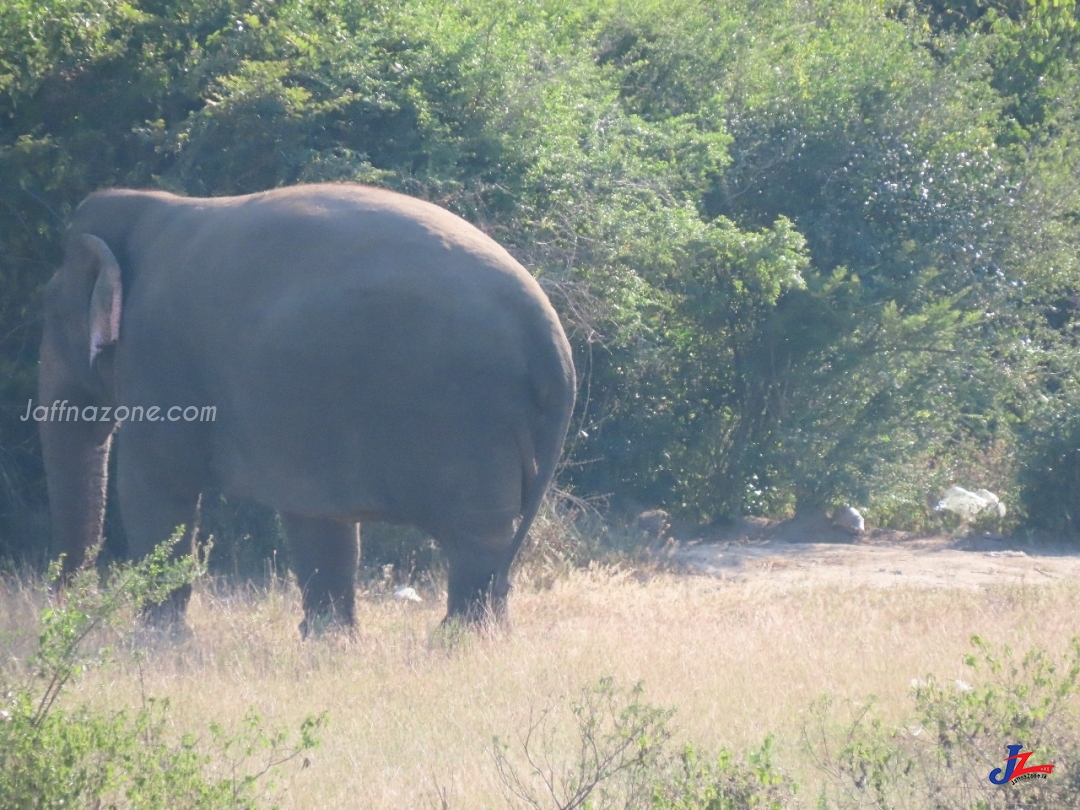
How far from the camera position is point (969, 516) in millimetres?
12961

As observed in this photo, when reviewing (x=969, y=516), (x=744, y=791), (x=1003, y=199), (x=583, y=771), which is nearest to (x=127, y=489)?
(x=583, y=771)

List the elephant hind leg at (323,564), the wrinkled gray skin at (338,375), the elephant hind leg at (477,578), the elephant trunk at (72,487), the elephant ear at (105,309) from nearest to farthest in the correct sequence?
the wrinkled gray skin at (338,375) → the elephant hind leg at (477,578) → the elephant ear at (105,309) → the elephant hind leg at (323,564) → the elephant trunk at (72,487)

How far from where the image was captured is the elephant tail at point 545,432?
679 centimetres

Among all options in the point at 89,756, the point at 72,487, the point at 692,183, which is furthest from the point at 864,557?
the point at 89,756

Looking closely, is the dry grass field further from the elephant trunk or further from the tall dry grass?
the elephant trunk

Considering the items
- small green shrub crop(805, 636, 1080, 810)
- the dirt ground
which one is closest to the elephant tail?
small green shrub crop(805, 636, 1080, 810)

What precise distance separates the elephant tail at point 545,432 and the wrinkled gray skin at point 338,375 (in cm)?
1

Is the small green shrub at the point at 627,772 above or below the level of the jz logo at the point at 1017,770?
below

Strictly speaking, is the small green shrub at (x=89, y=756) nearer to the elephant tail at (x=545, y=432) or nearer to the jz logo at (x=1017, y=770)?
the jz logo at (x=1017, y=770)

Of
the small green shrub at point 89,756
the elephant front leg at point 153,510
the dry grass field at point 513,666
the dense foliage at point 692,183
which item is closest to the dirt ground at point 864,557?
the dense foliage at point 692,183

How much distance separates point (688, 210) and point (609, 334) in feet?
4.50

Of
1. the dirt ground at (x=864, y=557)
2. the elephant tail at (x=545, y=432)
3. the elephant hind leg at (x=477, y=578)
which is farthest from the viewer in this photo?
the dirt ground at (x=864, y=557)

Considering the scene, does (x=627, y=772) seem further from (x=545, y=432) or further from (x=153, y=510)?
(x=153, y=510)

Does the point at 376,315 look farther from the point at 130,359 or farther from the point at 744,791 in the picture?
the point at 744,791
